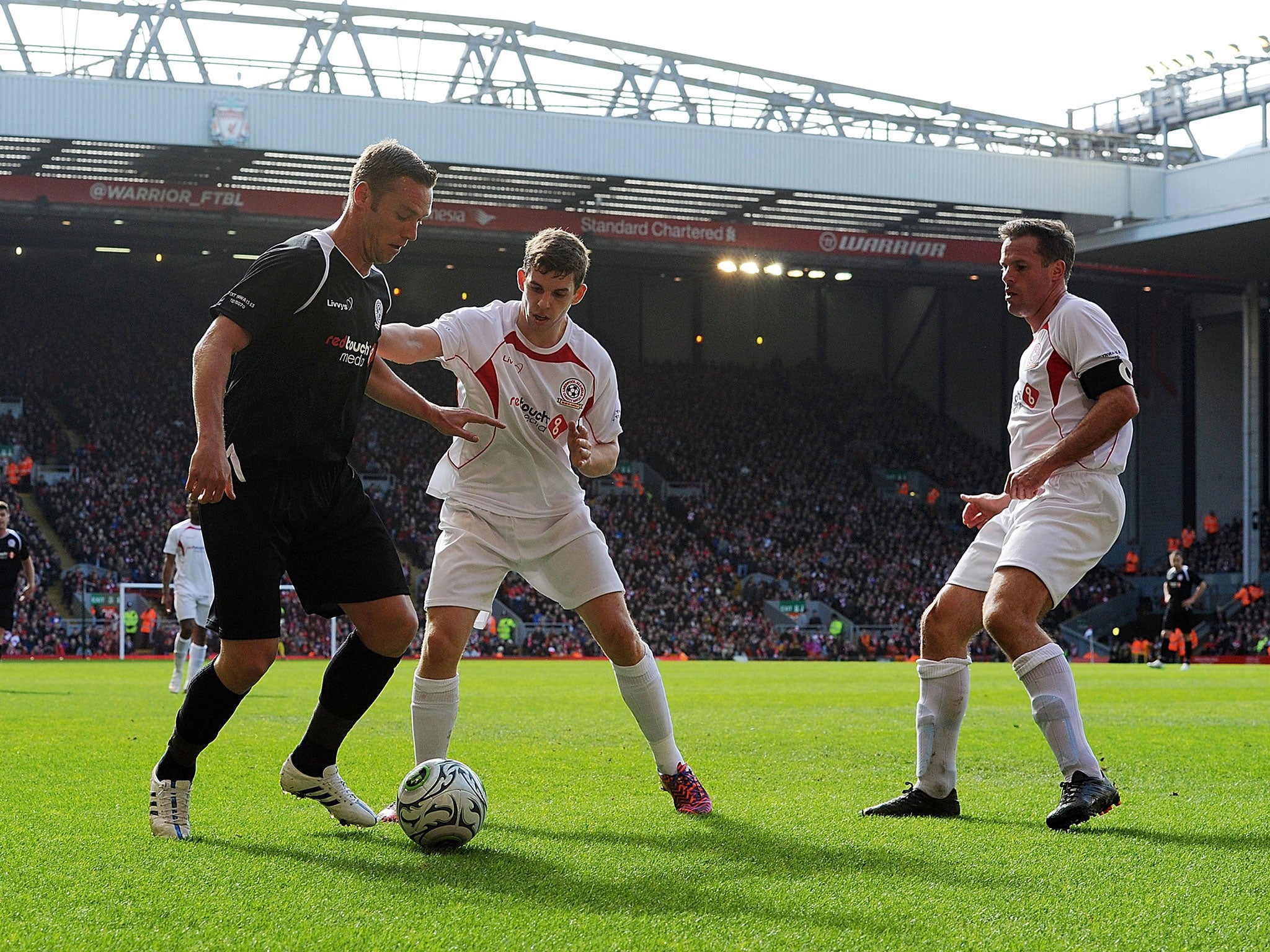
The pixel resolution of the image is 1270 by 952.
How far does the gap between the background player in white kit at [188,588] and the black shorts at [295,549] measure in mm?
9405

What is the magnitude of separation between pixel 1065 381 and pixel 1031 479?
487mm

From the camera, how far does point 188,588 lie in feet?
47.3

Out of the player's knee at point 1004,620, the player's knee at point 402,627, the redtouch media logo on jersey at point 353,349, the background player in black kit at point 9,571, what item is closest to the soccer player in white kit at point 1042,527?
the player's knee at point 1004,620

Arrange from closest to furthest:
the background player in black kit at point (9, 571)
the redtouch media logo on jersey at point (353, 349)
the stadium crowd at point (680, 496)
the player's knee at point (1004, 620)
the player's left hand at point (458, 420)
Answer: the redtouch media logo on jersey at point (353, 349), the player's knee at point (1004, 620), the player's left hand at point (458, 420), the background player in black kit at point (9, 571), the stadium crowd at point (680, 496)

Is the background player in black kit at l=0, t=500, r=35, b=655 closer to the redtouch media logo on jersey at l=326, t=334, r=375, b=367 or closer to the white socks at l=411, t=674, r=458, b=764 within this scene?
the white socks at l=411, t=674, r=458, b=764

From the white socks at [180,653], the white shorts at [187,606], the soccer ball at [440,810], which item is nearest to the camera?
the soccer ball at [440,810]

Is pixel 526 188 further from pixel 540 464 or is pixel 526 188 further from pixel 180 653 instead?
pixel 540 464

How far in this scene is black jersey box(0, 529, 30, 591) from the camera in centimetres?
1434

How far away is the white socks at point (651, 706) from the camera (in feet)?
17.9

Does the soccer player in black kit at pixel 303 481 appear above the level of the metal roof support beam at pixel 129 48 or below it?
below

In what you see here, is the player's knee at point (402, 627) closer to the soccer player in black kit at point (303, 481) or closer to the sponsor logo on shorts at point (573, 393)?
the soccer player in black kit at point (303, 481)

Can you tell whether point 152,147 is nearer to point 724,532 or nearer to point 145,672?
point 145,672

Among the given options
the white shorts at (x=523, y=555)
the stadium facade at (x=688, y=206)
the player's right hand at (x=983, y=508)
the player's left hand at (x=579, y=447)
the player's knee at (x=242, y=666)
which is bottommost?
the player's knee at (x=242, y=666)

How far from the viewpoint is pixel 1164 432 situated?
4597 cm
